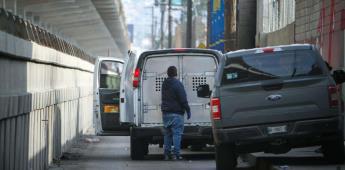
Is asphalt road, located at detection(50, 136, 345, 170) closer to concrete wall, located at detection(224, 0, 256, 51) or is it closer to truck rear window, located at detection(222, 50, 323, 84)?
truck rear window, located at detection(222, 50, 323, 84)

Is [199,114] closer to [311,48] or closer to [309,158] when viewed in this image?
[309,158]

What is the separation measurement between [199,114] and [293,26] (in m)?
10.5

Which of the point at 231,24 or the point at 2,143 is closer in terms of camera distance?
the point at 2,143

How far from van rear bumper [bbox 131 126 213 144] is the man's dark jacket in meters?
0.62

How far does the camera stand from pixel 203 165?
57.6 ft

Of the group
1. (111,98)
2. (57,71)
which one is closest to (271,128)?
(57,71)

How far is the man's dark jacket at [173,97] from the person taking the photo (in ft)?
60.0

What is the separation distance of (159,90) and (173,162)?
5.18 ft

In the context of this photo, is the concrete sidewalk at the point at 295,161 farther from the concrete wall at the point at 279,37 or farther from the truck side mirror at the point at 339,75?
the concrete wall at the point at 279,37

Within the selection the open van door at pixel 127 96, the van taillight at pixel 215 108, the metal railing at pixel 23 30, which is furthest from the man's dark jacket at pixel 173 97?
the van taillight at pixel 215 108

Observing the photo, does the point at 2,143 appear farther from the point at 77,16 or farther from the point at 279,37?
the point at 77,16

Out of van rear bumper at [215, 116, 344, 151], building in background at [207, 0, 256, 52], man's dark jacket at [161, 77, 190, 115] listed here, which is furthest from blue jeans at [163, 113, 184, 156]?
building in background at [207, 0, 256, 52]

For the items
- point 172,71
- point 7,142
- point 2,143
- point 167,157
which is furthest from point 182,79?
point 2,143

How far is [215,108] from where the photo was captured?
1456 centimetres
